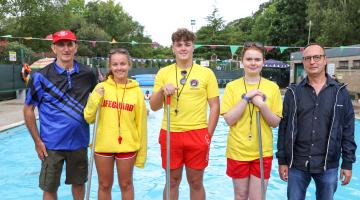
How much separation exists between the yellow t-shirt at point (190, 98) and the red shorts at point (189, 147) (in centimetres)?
5

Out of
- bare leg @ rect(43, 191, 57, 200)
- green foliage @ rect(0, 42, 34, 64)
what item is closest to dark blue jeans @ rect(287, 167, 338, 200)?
bare leg @ rect(43, 191, 57, 200)

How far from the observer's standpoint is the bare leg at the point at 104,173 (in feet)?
11.2

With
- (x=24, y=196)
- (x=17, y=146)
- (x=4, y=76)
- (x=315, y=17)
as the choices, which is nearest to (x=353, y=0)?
(x=315, y=17)

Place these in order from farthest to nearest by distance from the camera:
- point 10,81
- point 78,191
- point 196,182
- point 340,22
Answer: point 340,22
point 10,81
point 78,191
point 196,182

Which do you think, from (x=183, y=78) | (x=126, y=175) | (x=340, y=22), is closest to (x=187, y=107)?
(x=183, y=78)

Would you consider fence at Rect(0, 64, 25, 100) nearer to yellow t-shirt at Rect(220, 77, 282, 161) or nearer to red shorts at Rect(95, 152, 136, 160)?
red shorts at Rect(95, 152, 136, 160)

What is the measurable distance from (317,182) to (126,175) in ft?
5.27

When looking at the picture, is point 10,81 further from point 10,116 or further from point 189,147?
point 189,147

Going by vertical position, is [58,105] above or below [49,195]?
above

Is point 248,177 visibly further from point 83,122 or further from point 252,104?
point 83,122

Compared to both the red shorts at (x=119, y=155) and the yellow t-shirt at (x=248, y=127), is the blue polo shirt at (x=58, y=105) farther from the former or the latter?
the yellow t-shirt at (x=248, y=127)

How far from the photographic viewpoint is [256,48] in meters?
3.27

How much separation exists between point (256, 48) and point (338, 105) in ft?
2.58

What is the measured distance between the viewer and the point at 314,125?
311cm
